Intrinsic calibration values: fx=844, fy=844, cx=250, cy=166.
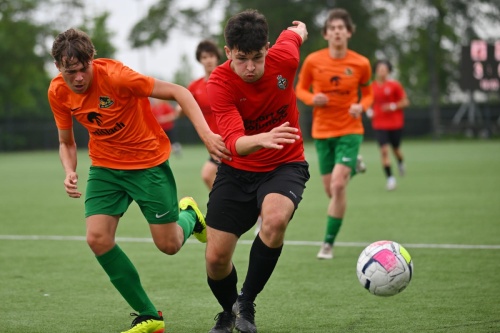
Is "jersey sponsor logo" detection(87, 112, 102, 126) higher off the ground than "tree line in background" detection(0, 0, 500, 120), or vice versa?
"jersey sponsor logo" detection(87, 112, 102, 126)

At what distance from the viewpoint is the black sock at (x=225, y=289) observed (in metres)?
5.71

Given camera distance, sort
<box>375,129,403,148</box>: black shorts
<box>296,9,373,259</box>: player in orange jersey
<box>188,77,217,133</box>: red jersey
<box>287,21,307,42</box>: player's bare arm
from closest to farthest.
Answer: <box>287,21,307,42</box>: player's bare arm
<box>296,9,373,259</box>: player in orange jersey
<box>188,77,217,133</box>: red jersey
<box>375,129,403,148</box>: black shorts

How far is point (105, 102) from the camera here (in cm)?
571

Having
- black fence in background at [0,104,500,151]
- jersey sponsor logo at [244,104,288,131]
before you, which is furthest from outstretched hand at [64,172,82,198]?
black fence in background at [0,104,500,151]

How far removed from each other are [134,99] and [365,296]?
2.40 metres

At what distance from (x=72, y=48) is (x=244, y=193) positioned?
1468 mm

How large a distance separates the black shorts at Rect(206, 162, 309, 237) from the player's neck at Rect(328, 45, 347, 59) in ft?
13.0

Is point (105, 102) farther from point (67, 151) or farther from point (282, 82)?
point (282, 82)

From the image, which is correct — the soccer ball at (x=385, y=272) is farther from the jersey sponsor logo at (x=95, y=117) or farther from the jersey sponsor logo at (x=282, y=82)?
the jersey sponsor logo at (x=95, y=117)

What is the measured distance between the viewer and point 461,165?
73.3 feet

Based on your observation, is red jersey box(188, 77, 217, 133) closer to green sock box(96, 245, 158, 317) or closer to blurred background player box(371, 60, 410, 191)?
green sock box(96, 245, 158, 317)

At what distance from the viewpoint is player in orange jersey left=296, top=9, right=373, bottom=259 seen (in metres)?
8.84

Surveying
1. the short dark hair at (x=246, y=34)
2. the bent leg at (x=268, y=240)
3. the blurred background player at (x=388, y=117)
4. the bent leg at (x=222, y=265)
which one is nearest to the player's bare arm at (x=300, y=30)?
the short dark hair at (x=246, y=34)

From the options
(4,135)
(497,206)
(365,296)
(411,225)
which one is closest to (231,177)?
(365,296)
